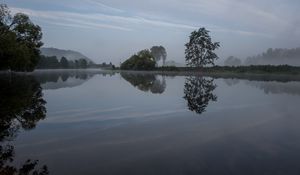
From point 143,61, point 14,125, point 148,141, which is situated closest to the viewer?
point 148,141

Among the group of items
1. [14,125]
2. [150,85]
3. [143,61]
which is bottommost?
[150,85]

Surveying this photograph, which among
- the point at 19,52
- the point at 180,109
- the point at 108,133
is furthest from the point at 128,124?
the point at 19,52

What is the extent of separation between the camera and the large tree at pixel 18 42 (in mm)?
62853

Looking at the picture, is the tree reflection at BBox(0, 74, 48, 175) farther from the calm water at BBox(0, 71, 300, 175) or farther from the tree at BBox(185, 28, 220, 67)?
the tree at BBox(185, 28, 220, 67)

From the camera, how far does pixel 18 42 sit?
251 feet

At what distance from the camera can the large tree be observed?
62.9 metres

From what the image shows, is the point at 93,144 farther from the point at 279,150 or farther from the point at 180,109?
the point at 180,109

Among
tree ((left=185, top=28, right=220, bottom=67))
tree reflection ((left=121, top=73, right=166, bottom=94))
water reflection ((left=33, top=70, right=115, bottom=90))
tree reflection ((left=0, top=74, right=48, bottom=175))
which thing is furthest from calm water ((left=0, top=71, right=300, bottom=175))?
tree ((left=185, top=28, right=220, bottom=67))

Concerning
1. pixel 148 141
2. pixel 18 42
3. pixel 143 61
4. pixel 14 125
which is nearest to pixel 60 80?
pixel 18 42

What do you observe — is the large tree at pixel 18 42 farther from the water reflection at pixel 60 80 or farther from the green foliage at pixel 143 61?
the green foliage at pixel 143 61

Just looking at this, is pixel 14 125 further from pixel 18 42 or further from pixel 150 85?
pixel 18 42

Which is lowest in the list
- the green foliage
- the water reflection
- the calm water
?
the water reflection

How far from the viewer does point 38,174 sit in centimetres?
972

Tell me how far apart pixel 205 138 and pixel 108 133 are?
4576mm
